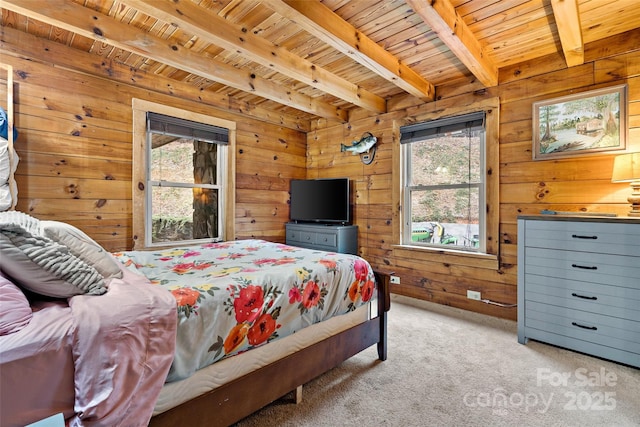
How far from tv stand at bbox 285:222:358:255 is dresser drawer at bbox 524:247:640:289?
6.52 feet

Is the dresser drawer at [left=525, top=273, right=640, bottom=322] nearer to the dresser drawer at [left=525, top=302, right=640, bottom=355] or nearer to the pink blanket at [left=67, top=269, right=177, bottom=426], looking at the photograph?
the dresser drawer at [left=525, top=302, right=640, bottom=355]

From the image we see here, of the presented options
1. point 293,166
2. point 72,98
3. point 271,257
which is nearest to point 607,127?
point 271,257

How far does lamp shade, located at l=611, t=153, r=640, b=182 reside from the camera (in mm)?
2164

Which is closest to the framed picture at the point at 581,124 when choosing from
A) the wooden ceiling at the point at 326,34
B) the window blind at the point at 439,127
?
the wooden ceiling at the point at 326,34

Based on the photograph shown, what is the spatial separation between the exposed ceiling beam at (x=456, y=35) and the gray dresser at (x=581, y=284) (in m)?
1.36

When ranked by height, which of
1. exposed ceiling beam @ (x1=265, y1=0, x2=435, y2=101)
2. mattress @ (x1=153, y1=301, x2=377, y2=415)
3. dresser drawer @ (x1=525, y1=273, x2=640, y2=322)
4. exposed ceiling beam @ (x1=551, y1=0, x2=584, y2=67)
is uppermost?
exposed ceiling beam @ (x1=265, y1=0, x2=435, y2=101)

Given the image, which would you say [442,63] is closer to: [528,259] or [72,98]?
[528,259]

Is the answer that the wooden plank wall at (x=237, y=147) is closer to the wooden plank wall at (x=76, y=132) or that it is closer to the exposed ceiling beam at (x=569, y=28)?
the wooden plank wall at (x=76, y=132)

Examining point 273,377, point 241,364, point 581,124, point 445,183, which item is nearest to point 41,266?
point 241,364

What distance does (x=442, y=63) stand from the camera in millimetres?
2930

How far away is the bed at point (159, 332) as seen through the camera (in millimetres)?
938

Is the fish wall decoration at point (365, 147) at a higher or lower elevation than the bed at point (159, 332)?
higher

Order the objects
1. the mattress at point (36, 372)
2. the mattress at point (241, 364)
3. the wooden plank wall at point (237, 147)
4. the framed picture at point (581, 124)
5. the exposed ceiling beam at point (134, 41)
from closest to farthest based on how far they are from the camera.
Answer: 1. the mattress at point (36, 372)
2. the mattress at point (241, 364)
3. the exposed ceiling beam at point (134, 41)
4. the framed picture at point (581, 124)
5. the wooden plank wall at point (237, 147)

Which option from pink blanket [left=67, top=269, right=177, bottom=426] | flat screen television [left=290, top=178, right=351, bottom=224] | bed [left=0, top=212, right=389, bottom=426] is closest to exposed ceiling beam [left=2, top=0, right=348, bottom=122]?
flat screen television [left=290, top=178, right=351, bottom=224]
